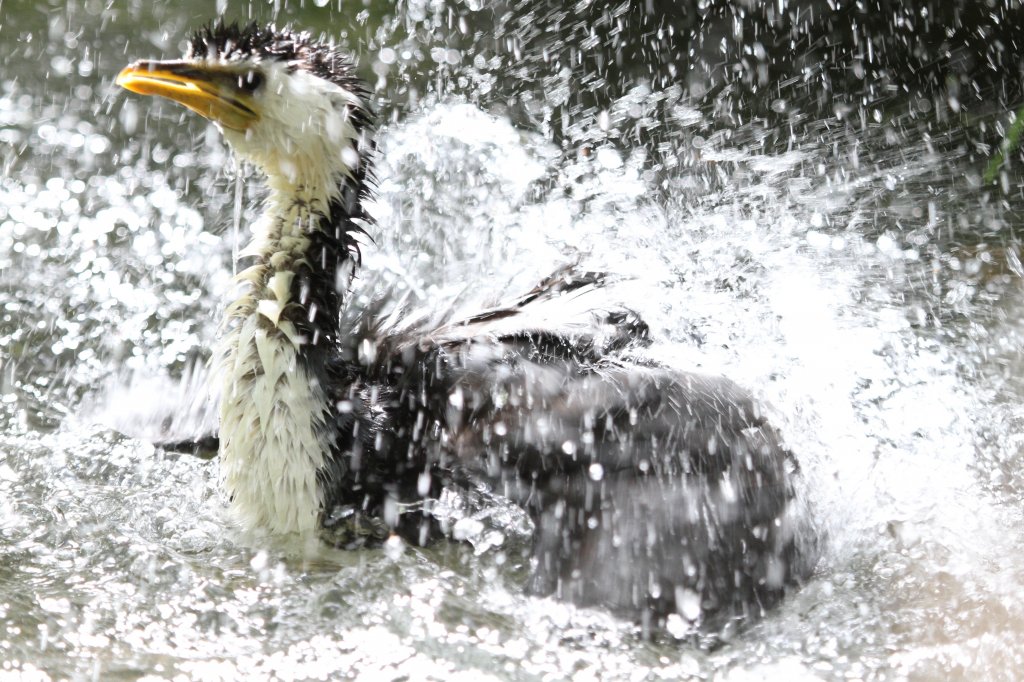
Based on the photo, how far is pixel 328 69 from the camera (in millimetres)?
3260

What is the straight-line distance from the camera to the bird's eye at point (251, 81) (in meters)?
3.14

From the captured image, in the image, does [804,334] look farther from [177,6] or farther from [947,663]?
[177,6]

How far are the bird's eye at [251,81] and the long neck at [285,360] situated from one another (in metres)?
0.29

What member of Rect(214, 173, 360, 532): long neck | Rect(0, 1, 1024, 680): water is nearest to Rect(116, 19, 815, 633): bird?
Rect(214, 173, 360, 532): long neck

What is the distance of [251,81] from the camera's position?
10.3 ft

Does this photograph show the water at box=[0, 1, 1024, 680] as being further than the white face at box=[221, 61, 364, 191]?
No

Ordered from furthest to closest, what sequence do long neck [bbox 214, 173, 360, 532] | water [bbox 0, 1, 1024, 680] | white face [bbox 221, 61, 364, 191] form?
white face [bbox 221, 61, 364, 191] < long neck [bbox 214, 173, 360, 532] < water [bbox 0, 1, 1024, 680]

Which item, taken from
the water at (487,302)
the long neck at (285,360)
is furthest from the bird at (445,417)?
the water at (487,302)

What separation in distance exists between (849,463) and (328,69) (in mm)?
2109

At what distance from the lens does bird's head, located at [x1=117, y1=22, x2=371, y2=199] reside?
10.2ft

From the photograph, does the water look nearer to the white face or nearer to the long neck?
the long neck

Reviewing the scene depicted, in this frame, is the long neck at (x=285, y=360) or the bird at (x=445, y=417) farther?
the long neck at (x=285, y=360)

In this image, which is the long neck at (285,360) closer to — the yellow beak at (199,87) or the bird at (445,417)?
the bird at (445,417)

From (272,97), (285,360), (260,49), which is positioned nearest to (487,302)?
(285,360)
